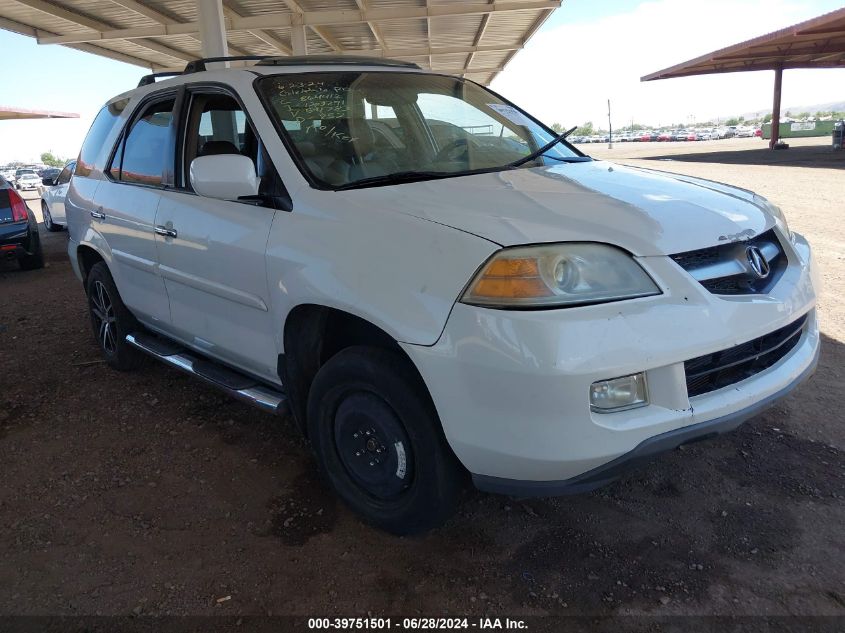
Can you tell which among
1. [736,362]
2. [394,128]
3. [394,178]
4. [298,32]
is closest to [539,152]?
[394,128]

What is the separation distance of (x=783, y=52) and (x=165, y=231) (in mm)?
34969

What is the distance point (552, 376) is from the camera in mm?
1831

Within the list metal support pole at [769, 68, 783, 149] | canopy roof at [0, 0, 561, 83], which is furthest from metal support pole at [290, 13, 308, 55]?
metal support pole at [769, 68, 783, 149]

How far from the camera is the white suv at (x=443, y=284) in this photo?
1.92 meters

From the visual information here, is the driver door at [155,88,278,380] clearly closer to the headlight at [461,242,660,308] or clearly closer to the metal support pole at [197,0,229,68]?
the headlight at [461,242,660,308]

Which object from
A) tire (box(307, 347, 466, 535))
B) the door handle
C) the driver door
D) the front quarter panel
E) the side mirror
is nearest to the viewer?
the front quarter panel

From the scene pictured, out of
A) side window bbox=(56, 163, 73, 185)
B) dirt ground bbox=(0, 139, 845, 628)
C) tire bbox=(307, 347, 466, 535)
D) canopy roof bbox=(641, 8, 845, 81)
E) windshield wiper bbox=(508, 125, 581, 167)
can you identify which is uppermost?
canopy roof bbox=(641, 8, 845, 81)

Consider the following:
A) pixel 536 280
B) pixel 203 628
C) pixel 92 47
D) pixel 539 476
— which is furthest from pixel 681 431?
pixel 92 47

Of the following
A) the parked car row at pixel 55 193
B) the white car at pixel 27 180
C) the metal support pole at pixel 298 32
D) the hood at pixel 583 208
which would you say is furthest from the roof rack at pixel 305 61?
the white car at pixel 27 180

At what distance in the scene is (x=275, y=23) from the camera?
50.7ft

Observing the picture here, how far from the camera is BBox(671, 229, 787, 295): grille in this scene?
2.08m

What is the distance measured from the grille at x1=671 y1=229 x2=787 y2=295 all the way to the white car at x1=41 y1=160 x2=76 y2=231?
37.3 feet

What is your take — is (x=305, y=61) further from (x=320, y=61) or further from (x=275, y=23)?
(x=275, y=23)

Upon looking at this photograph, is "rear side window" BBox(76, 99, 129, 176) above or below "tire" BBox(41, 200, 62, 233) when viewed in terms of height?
above
